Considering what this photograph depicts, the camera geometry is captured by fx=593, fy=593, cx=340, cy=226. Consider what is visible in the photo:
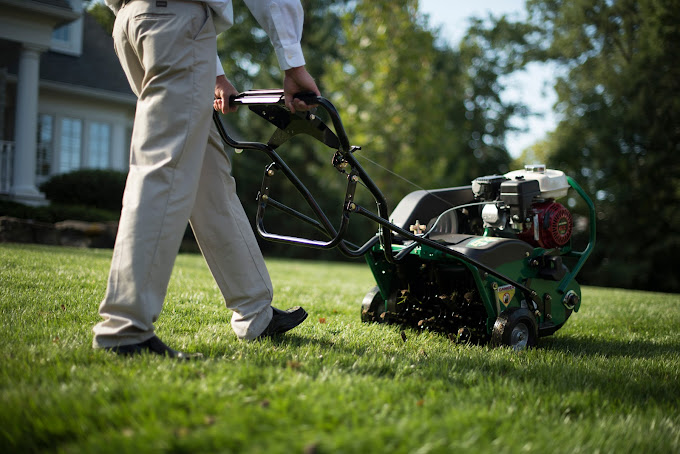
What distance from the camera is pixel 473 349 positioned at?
296cm

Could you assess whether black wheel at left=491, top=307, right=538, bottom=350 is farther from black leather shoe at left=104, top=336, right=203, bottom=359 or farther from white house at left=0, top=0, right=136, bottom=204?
white house at left=0, top=0, right=136, bottom=204

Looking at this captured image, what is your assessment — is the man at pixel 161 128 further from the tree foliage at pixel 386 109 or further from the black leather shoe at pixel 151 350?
the tree foliage at pixel 386 109

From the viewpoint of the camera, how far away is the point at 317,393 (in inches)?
73.2

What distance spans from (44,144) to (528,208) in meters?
13.4

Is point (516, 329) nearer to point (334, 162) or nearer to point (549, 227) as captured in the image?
point (549, 227)

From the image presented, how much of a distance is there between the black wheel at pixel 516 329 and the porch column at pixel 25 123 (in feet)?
32.6

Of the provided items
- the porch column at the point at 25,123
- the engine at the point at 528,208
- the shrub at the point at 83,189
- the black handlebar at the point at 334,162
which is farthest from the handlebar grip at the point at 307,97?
the shrub at the point at 83,189

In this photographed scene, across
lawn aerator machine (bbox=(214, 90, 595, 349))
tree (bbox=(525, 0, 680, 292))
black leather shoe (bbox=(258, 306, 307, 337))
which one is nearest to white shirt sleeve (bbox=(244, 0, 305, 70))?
lawn aerator machine (bbox=(214, 90, 595, 349))

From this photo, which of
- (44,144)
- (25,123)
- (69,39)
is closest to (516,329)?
(25,123)

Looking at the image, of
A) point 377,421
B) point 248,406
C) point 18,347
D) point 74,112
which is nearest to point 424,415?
point 377,421

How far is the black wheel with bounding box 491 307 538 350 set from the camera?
9.98 feet

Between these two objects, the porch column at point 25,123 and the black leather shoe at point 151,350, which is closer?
the black leather shoe at point 151,350

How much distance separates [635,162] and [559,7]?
294 inches

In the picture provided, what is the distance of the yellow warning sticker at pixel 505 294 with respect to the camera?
3154 mm
